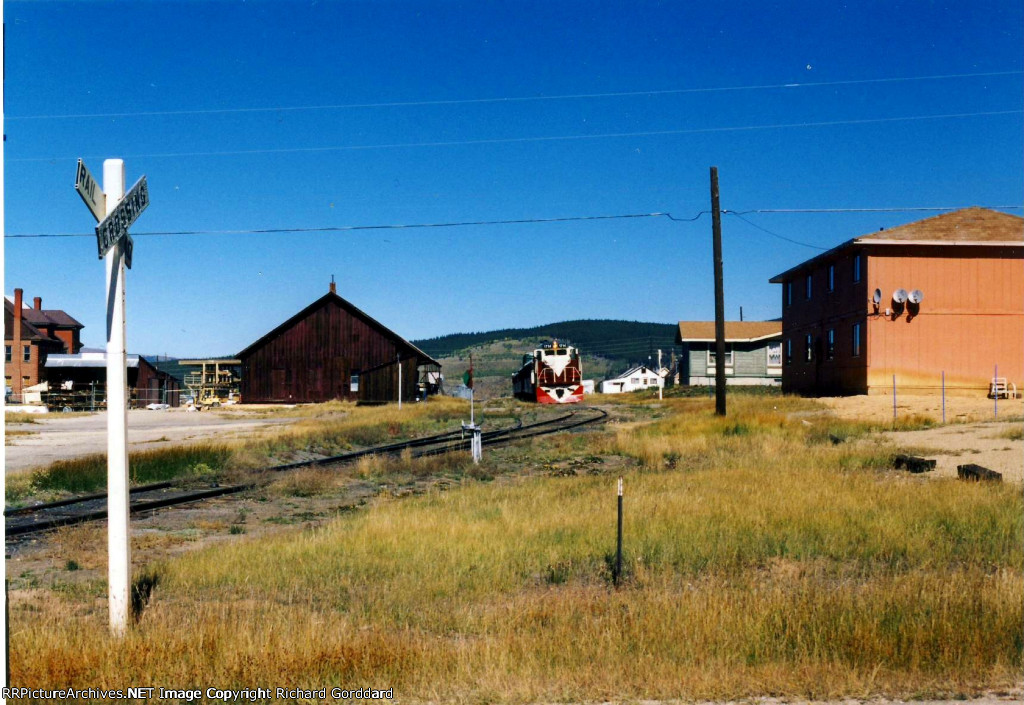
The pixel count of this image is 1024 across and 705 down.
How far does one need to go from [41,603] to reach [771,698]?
5586 millimetres

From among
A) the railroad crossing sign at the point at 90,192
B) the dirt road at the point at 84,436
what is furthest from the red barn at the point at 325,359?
the railroad crossing sign at the point at 90,192

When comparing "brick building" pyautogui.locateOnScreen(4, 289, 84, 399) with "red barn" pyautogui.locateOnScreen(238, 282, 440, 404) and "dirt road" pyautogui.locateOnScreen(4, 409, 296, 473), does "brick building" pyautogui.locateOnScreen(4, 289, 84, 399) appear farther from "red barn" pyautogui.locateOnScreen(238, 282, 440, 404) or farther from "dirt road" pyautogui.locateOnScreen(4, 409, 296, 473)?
"dirt road" pyautogui.locateOnScreen(4, 409, 296, 473)

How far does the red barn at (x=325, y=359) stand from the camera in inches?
2195

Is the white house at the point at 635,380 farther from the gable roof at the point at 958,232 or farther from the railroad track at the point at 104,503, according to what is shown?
the railroad track at the point at 104,503

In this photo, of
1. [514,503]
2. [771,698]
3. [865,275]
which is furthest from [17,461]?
[865,275]

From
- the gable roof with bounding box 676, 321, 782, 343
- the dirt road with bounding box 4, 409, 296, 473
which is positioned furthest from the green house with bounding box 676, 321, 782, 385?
the dirt road with bounding box 4, 409, 296, 473

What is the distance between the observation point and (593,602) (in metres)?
6.75

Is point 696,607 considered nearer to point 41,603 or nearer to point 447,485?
point 41,603

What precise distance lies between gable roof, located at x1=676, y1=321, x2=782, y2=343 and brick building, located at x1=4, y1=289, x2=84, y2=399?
4889 centimetres

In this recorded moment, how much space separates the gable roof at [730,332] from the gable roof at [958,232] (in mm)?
35030

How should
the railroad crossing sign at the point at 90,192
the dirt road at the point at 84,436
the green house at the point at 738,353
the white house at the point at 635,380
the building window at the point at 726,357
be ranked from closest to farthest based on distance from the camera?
the railroad crossing sign at the point at 90,192 < the dirt road at the point at 84,436 < the building window at the point at 726,357 < the green house at the point at 738,353 < the white house at the point at 635,380

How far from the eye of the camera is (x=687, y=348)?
7338 cm

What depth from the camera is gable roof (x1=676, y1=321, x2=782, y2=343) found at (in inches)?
2781

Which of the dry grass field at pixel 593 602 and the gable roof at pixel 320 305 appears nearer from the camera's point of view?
the dry grass field at pixel 593 602
